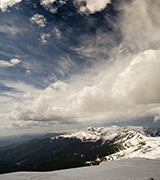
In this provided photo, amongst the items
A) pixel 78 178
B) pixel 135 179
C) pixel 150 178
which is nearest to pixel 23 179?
pixel 78 178

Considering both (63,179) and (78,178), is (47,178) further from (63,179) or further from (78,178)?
(78,178)

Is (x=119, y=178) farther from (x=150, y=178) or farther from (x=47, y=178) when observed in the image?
(x=47, y=178)

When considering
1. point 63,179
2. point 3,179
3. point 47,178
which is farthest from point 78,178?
point 3,179

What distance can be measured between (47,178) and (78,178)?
4939 mm

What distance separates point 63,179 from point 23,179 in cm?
617

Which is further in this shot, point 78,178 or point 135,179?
point 78,178

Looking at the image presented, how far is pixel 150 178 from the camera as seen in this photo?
52.2 ft

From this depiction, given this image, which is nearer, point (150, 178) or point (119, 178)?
point (150, 178)

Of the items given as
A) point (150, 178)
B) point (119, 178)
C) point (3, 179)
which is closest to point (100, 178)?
point (119, 178)

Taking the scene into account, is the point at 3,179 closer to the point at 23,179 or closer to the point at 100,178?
the point at 23,179

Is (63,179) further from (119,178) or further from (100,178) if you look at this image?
(119,178)

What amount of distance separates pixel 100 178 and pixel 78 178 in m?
3.37

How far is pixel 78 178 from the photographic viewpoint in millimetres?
17703

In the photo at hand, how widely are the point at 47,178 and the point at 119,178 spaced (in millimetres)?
11108
